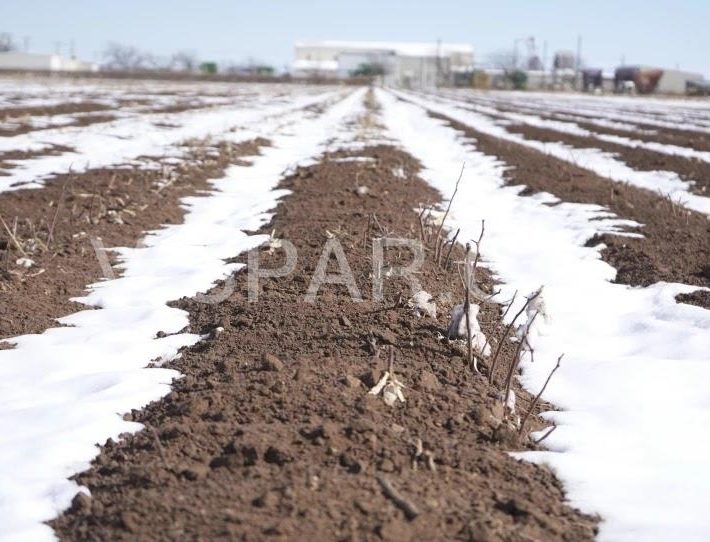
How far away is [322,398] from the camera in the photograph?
10.0 feet

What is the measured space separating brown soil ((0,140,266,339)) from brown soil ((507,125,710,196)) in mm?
5710

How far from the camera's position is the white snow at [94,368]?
266 cm

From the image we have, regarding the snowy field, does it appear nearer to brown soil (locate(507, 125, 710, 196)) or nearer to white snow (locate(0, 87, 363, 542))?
white snow (locate(0, 87, 363, 542))

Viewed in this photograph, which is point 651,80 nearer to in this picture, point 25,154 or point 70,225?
point 25,154

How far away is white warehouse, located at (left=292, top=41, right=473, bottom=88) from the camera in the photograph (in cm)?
10396

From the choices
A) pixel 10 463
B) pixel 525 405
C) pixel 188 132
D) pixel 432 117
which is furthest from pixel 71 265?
pixel 432 117

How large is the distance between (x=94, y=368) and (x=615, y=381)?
229 centimetres

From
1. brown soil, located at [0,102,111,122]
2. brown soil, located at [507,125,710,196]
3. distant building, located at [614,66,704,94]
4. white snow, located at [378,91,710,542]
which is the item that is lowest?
white snow, located at [378,91,710,542]

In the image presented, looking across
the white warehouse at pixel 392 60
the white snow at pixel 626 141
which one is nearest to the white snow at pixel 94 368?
the white snow at pixel 626 141

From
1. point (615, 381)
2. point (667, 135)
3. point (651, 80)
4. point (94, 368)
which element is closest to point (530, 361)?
point (615, 381)

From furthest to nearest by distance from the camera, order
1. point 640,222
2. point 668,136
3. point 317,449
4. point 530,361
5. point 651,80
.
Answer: point 651,80 < point 668,136 < point 640,222 < point 530,361 < point 317,449

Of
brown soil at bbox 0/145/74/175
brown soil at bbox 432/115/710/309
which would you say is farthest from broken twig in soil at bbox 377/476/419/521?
brown soil at bbox 0/145/74/175

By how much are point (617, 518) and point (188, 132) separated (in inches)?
567

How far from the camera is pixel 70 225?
21.4 ft
